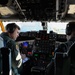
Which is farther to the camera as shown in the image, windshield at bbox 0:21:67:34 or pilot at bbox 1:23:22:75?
windshield at bbox 0:21:67:34

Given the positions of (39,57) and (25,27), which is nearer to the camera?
(39,57)

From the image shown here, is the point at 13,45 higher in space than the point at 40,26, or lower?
higher

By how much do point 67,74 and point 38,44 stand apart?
3.55 meters

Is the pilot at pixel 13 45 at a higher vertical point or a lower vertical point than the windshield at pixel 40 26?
higher

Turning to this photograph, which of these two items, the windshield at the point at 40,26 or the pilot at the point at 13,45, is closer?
the pilot at the point at 13,45

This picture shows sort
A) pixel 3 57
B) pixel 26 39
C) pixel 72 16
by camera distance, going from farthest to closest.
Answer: pixel 26 39 < pixel 72 16 < pixel 3 57

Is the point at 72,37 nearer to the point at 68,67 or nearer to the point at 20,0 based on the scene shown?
the point at 68,67

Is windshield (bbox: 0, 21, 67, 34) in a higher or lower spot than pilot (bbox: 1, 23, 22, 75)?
lower

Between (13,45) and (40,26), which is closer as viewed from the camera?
(13,45)

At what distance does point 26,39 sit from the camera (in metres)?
5.85

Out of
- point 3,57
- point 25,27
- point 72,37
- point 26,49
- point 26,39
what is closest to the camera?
point 3,57

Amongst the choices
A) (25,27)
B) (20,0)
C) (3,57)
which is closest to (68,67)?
(3,57)

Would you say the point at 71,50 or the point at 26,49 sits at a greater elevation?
the point at 71,50

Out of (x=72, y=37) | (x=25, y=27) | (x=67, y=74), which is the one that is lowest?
(x=25, y=27)
